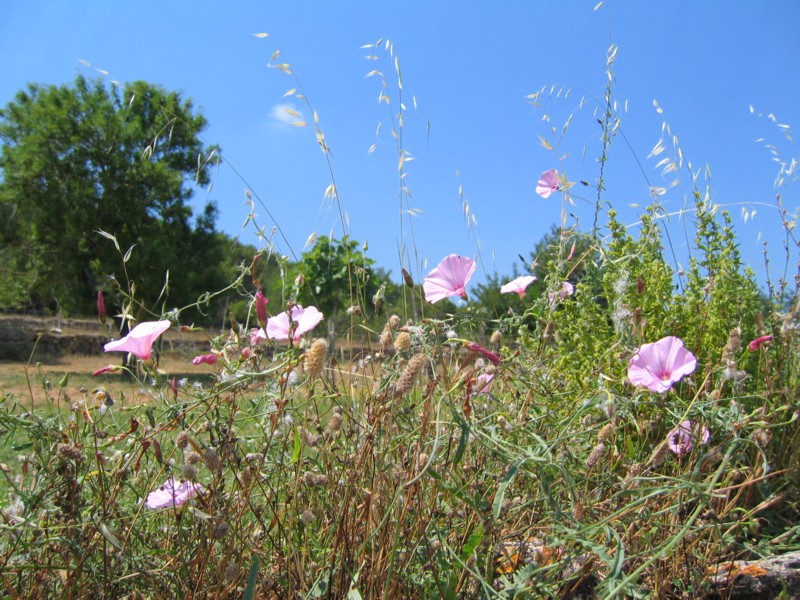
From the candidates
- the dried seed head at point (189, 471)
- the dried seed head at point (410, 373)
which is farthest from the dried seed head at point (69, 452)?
the dried seed head at point (410, 373)

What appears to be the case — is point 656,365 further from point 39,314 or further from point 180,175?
point 39,314

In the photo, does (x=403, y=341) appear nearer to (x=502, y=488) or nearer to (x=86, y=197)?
(x=502, y=488)

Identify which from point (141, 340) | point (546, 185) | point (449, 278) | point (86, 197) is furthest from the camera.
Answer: point (86, 197)

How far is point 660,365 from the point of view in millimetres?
1230

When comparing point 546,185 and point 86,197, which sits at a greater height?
point 86,197

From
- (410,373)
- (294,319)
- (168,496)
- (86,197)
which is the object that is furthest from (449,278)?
(86,197)

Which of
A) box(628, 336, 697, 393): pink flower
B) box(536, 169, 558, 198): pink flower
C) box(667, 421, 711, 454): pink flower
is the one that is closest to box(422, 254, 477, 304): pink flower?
box(628, 336, 697, 393): pink flower

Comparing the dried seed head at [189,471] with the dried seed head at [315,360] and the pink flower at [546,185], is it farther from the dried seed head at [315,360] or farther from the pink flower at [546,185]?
the pink flower at [546,185]

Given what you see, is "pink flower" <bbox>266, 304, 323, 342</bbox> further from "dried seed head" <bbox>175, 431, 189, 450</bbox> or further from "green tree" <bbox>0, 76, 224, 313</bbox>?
"green tree" <bbox>0, 76, 224, 313</bbox>

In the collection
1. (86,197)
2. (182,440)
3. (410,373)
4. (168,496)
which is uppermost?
(86,197)

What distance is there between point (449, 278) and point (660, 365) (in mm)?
458

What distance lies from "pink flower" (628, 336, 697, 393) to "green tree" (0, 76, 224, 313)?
47.7ft

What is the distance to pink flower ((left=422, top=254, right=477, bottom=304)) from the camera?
4.36ft

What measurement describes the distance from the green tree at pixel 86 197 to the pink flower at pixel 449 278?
14209 mm
